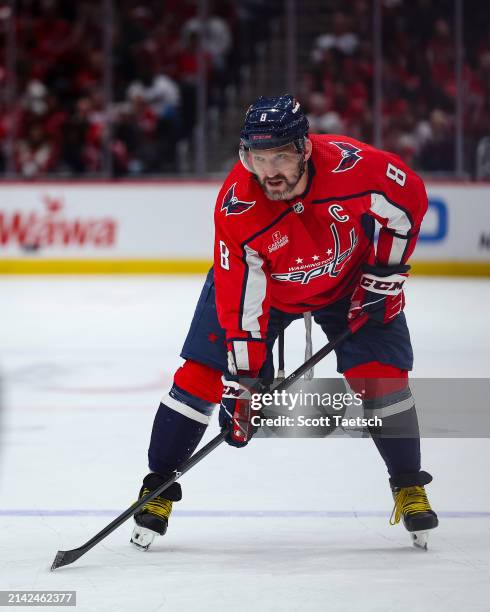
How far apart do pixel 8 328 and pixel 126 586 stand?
414 centimetres

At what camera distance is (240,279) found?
102 inches

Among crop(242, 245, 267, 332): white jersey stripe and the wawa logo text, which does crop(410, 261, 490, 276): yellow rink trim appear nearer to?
the wawa logo text

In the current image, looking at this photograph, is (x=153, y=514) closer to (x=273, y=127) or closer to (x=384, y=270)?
(x=384, y=270)

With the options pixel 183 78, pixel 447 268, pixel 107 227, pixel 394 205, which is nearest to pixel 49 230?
pixel 107 227

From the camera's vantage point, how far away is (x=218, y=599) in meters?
2.35

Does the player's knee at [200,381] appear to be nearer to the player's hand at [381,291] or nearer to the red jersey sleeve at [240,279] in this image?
the red jersey sleeve at [240,279]

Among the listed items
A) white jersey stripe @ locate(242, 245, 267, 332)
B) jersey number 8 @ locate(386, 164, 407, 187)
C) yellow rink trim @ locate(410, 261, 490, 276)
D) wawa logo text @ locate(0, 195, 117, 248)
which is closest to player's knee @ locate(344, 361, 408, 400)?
white jersey stripe @ locate(242, 245, 267, 332)

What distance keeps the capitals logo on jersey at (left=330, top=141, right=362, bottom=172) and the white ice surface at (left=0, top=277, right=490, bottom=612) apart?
88cm

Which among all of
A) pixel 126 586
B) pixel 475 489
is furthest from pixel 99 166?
pixel 126 586

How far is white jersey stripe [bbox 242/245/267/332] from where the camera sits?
102 inches

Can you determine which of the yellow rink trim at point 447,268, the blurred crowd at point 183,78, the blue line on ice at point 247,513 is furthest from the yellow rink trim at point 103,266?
the blue line on ice at point 247,513

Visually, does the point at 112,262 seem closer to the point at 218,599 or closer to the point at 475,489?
the point at 475,489

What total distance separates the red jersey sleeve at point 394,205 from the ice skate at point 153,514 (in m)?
0.75

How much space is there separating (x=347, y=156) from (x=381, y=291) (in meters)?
0.32
